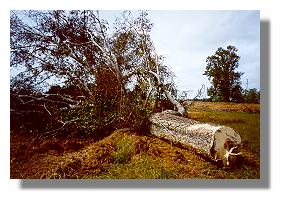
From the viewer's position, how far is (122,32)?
3021mm

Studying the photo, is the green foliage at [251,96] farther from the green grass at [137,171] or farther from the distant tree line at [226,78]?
the green grass at [137,171]

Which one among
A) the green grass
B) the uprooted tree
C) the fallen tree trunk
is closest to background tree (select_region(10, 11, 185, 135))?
the uprooted tree

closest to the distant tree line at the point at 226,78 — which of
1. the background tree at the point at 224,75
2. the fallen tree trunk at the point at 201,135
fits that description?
the background tree at the point at 224,75

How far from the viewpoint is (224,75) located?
3.04m

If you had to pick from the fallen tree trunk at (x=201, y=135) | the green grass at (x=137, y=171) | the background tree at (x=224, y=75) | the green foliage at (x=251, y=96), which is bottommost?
the green grass at (x=137, y=171)

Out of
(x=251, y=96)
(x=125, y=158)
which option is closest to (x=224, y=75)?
(x=251, y=96)

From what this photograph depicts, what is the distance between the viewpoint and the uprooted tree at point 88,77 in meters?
2.95

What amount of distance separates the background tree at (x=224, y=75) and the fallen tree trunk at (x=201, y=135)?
0.82 ft

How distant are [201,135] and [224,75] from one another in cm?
50

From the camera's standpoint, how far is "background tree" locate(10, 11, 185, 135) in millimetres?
2957

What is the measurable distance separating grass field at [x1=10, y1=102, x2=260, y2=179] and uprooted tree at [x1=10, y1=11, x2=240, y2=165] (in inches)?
3.7
